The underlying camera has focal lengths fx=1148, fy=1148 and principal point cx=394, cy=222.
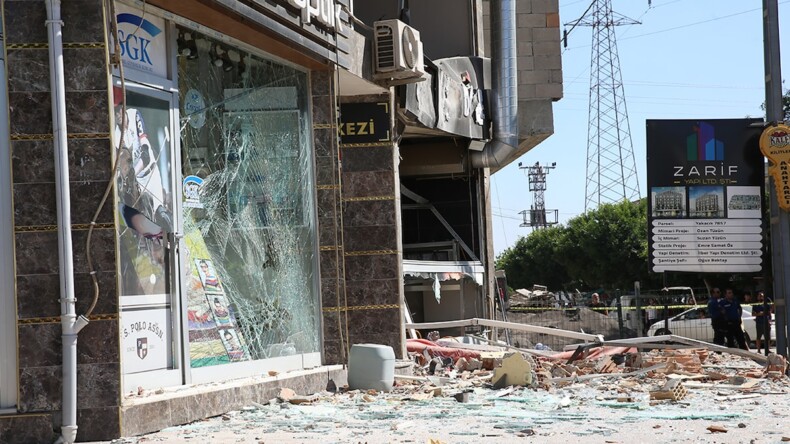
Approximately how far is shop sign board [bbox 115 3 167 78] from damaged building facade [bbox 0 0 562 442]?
2cm

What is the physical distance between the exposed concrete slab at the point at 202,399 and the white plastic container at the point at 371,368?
1.22 ft

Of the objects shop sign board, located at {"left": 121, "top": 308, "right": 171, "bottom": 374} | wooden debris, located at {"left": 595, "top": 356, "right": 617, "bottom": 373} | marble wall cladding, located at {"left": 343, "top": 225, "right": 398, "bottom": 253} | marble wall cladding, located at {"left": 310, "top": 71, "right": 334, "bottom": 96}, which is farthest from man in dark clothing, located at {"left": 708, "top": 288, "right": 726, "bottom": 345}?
shop sign board, located at {"left": 121, "top": 308, "right": 171, "bottom": 374}

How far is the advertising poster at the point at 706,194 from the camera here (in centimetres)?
1759

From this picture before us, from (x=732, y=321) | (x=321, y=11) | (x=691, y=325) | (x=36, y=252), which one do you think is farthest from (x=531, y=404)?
(x=691, y=325)

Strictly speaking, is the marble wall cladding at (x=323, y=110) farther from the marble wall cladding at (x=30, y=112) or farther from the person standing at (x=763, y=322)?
the person standing at (x=763, y=322)

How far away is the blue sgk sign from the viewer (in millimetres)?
9148

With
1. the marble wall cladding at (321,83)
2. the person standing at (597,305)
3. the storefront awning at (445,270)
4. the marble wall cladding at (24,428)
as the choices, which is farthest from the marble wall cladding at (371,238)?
the person standing at (597,305)

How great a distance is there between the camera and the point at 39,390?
806 cm

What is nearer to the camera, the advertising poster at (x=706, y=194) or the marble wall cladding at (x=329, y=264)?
the marble wall cladding at (x=329, y=264)

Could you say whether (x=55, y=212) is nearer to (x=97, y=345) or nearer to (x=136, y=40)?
(x=97, y=345)

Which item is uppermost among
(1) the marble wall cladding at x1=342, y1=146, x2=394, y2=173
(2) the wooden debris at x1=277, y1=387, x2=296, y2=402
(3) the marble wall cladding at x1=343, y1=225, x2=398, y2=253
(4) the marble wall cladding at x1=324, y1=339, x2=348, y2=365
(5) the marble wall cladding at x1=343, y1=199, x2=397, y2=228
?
(1) the marble wall cladding at x1=342, y1=146, x2=394, y2=173

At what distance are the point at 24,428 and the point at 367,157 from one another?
779 cm

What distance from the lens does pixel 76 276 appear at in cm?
826

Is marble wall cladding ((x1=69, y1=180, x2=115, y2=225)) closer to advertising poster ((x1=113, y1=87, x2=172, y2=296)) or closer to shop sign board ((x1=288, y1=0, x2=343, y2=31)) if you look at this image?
advertising poster ((x1=113, y1=87, x2=172, y2=296))
